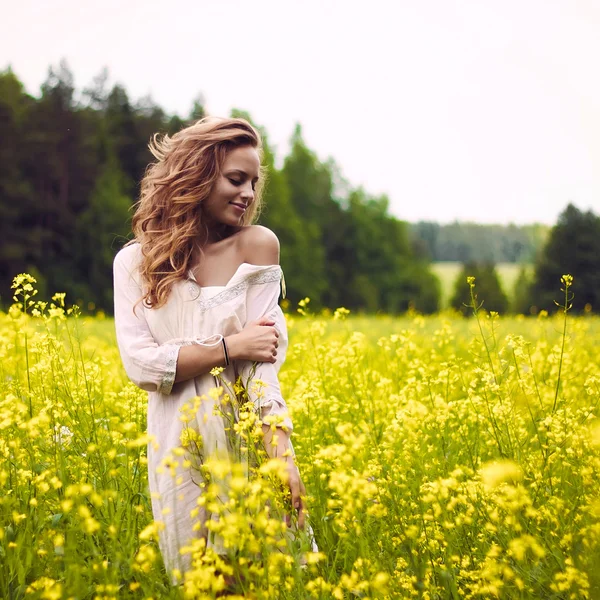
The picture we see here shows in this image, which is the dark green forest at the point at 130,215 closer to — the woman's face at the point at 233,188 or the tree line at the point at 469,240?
the woman's face at the point at 233,188

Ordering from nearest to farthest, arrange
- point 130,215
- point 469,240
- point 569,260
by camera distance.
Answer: point 130,215
point 569,260
point 469,240

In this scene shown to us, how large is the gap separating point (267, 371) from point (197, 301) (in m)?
0.39

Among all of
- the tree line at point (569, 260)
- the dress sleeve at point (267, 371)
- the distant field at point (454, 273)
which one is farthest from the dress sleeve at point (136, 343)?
the distant field at point (454, 273)

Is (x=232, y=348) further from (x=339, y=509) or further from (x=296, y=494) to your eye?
(x=339, y=509)

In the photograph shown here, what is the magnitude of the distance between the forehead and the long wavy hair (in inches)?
1.0

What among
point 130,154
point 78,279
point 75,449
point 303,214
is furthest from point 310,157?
point 75,449

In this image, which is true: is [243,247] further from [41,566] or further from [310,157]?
[310,157]

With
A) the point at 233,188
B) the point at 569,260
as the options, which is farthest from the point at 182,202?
the point at 569,260

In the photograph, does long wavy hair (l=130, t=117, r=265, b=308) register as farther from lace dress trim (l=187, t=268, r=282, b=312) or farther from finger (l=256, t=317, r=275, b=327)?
finger (l=256, t=317, r=275, b=327)

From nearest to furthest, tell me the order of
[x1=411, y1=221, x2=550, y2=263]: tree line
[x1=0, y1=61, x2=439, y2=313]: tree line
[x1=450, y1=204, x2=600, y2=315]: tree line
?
1. [x1=0, y1=61, x2=439, y2=313]: tree line
2. [x1=450, y1=204, x2=600, y2=315]: tree line
3. [x1=411, y1=221, x2=550, y2=263]: tree line

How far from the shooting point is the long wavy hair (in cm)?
269

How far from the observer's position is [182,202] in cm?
275

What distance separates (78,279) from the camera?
103 feet

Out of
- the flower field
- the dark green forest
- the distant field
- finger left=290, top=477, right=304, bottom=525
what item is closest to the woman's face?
the flower field
